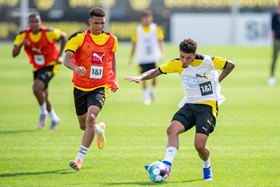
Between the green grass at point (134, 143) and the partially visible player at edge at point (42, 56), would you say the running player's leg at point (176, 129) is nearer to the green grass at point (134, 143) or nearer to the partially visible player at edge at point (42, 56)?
the green grass at point (134, 143)

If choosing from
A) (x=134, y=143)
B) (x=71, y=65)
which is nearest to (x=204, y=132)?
(x=71, y=65)

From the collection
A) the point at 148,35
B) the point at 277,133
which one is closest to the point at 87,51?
the point at 277,133

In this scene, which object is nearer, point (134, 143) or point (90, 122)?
point (90, 122)

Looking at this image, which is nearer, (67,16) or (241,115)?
(241,115)

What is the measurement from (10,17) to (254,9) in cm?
1913

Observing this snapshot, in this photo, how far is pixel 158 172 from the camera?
17.9ft

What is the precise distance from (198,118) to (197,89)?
0.43 meters

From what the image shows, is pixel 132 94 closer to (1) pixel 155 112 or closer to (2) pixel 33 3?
(1) pixel 155 112

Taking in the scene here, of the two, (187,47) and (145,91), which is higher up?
(187,47)

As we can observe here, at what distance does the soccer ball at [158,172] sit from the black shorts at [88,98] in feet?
5.02

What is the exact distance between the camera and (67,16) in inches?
1309

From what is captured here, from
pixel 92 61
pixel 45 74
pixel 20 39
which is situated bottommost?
pixel 45 74

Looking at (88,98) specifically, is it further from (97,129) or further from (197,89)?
(197,89)

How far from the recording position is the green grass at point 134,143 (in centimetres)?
591
